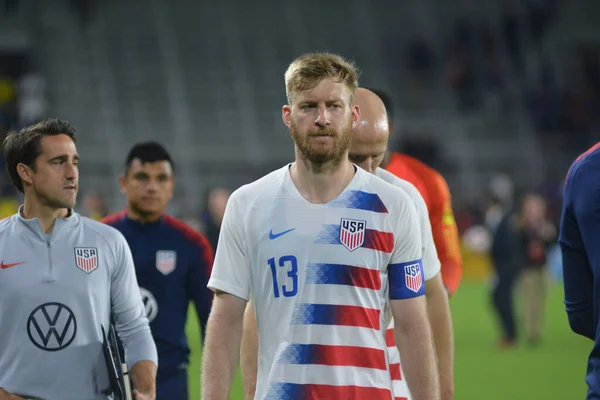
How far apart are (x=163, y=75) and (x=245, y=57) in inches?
104

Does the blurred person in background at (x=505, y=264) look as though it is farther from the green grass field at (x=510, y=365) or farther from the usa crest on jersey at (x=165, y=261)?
the usa crest on jersey at (x=165, y=261)

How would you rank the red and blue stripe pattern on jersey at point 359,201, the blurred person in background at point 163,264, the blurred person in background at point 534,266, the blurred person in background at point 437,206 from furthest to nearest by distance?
the blurred person in background at point 534,266 → the blurred person in background at point 163,264 → the blurred person in background at point 437,206 → the red and blue stripe pattern on jersey at point 359,201

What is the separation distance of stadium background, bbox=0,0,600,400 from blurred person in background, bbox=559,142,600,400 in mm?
22271

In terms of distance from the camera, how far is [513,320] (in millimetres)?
17344

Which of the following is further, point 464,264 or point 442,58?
point 442,58

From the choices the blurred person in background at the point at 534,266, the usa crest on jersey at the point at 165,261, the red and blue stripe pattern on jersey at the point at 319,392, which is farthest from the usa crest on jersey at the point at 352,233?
the blurred person in background at the point at 534,266

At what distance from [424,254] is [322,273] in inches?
36.7

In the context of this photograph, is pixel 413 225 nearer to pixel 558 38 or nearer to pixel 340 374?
pixel 340 374

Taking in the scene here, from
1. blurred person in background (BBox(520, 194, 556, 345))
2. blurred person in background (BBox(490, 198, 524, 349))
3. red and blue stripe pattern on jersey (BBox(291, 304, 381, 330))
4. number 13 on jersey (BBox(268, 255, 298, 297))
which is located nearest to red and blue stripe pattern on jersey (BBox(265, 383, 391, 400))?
red and blue stripe pattern on jersey (BBox(291, 304, 381, 330))

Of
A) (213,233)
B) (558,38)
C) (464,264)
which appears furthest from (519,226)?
(558,38)

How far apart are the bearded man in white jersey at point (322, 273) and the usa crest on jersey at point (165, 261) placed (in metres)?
2.41

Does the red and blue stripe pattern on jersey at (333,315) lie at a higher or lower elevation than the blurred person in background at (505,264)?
lower

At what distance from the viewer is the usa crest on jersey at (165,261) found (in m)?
6.52

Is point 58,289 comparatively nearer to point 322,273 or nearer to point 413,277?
point 322,273
